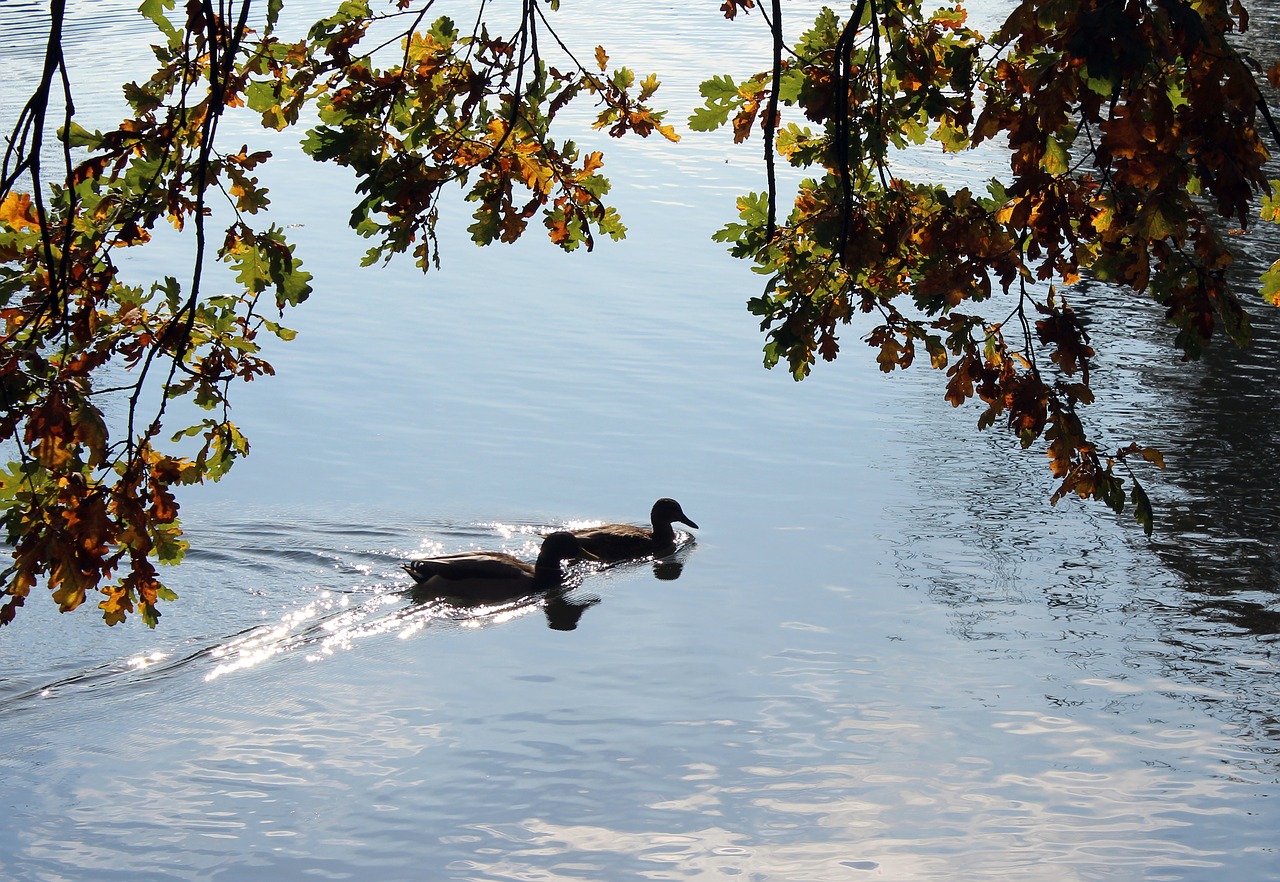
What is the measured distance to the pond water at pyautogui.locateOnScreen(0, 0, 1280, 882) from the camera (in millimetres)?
6531

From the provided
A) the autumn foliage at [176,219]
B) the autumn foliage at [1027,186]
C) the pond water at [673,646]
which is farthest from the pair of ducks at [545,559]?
the autumn foliage at [1027,186]

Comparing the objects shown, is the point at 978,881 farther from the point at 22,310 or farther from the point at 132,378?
the point at 132,378

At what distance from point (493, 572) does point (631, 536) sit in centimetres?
106

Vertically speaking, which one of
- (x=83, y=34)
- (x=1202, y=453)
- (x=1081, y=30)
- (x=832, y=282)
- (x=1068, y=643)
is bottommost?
(x=1068, y=643)

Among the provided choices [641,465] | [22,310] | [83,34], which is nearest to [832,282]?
[22,310]

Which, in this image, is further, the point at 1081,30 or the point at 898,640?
the point at 898,640

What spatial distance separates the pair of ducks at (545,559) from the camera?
30.8 feet

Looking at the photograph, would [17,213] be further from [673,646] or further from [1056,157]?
[673,646]

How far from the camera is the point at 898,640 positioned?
8.45 m

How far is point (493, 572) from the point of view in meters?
9.61

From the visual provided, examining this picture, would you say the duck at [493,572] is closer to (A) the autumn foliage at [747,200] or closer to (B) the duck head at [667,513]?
(B) the duck head at [667,513]

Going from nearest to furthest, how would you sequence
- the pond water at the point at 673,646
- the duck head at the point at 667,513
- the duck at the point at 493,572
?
the pond water at the point at 673,646 → the duck at the point at 493,572 → the duck head at the point at 667,513

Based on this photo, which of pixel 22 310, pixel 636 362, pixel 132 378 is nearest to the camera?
pixel 22 310

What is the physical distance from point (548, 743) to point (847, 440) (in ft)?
16.4
